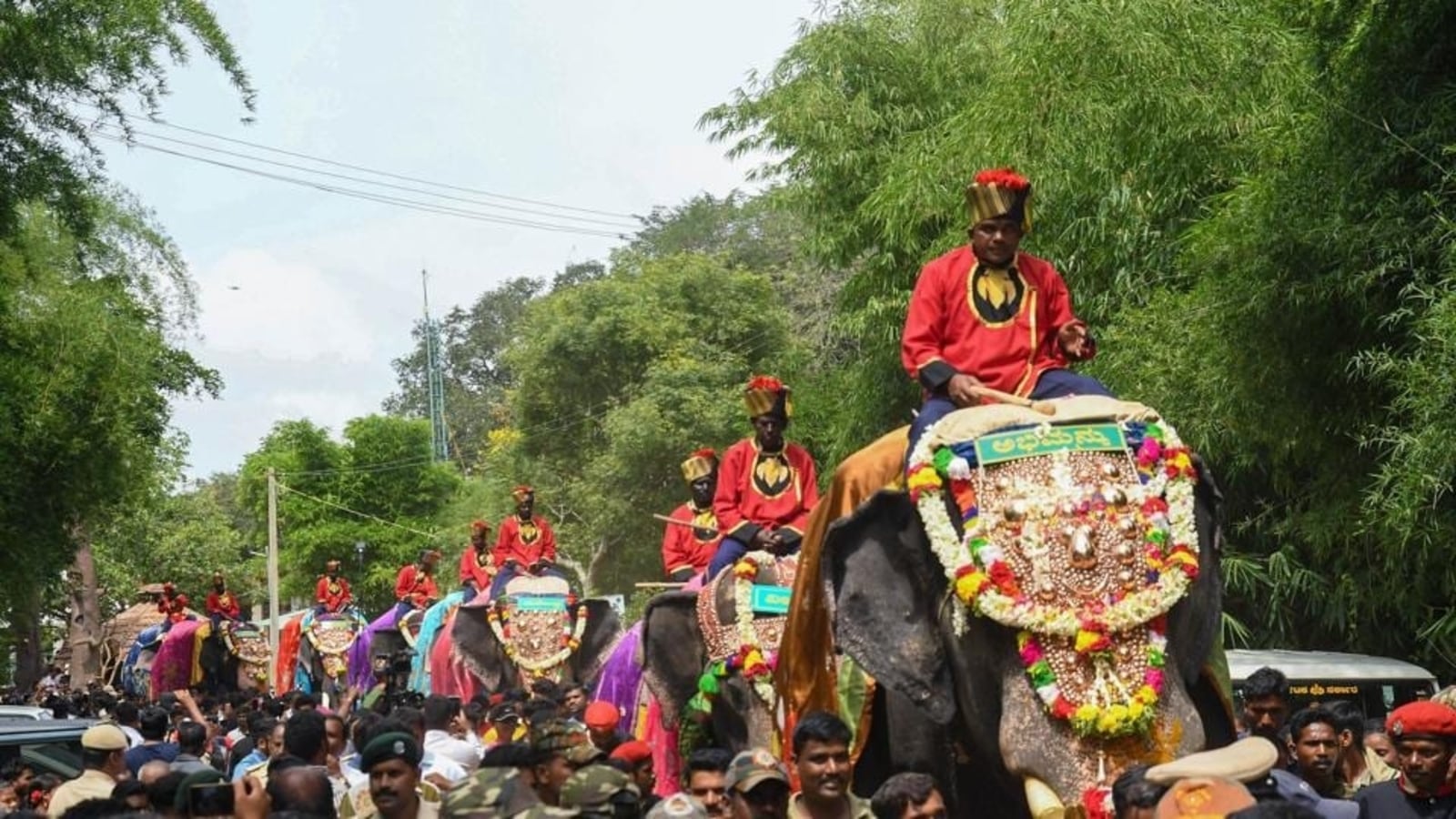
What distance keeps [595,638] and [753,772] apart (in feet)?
45.5

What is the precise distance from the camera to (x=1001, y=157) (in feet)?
60.2

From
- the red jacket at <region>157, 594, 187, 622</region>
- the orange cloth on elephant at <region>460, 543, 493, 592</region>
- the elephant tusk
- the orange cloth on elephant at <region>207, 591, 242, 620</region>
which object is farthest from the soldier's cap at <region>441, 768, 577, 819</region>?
the red jacket at <region>157, 594, 187, 622</region>

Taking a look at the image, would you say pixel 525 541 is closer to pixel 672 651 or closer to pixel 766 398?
pixel 672 651

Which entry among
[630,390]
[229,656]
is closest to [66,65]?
[229,656]

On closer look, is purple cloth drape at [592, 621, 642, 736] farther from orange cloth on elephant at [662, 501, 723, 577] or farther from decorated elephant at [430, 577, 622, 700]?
decorated elephant at [430, 577, 622, 700]

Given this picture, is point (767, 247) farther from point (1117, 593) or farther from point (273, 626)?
point (1117, 593)

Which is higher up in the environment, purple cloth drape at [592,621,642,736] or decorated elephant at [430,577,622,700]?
decorated elephant at [430,577,622,700]

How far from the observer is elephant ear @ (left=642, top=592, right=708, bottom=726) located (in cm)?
1329

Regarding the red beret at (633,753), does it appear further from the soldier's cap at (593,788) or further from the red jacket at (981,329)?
the soldier's cap at (593,788)

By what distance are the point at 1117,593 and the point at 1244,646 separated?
1121 cm

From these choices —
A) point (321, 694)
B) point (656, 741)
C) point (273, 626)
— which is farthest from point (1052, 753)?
point (273, 626)

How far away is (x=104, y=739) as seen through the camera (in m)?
9.42

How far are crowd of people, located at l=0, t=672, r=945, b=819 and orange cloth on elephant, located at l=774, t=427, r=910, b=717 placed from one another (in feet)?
2.56

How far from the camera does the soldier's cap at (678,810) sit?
604 cm
